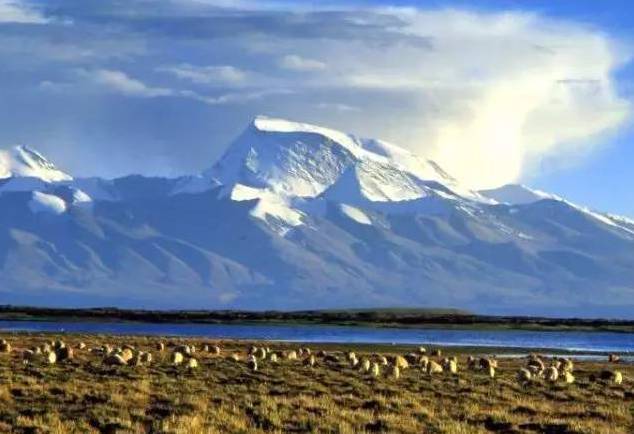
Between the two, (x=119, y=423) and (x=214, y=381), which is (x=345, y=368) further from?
(x=119, y=423)

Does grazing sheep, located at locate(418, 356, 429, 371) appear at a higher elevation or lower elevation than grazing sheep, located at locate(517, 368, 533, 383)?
higher

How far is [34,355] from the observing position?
48.3m

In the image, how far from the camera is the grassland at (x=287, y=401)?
2683 centimetres

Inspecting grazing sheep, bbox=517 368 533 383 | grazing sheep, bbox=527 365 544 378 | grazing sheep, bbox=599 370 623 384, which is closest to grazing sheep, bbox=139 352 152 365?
grazing sheep, bbox=517 368 533 383

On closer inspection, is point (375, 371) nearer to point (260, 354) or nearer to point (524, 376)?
point (524, 376)

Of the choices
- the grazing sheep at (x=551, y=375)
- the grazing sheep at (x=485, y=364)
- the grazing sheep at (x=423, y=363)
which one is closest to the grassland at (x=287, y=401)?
the grazing sheep at (x=551, y=375)

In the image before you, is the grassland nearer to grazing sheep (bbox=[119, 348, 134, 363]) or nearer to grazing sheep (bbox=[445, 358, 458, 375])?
grazing sheep (bbox=[445, 358, 458, 375])

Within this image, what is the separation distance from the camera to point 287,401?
31531mm

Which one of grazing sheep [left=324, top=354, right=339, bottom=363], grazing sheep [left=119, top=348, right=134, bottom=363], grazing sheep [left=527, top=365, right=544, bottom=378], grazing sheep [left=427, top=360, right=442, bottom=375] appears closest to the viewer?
grazing sheep [left=527, top=365, right=544, bottom=378]

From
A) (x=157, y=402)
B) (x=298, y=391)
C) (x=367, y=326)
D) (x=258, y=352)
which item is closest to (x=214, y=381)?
(x=298, y=391)

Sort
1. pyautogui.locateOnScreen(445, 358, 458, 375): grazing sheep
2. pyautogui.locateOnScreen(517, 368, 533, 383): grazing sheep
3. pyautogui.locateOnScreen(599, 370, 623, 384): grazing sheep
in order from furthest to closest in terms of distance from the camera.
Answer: pyautogui.locateOnScreen(445, 358, 458, 375): grazing sheep, pyautogui.locateOnScreen(599, 370, 623, 384): grazing sheep, pyautogui.locateOnScreen(517, 368, 533, 383): grazing sheep

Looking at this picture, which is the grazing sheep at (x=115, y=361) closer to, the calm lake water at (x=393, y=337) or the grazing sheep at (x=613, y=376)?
the grazing sheep at (x=613, y=376)

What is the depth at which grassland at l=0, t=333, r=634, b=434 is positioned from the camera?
1056 inches

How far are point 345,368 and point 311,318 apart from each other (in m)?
129
